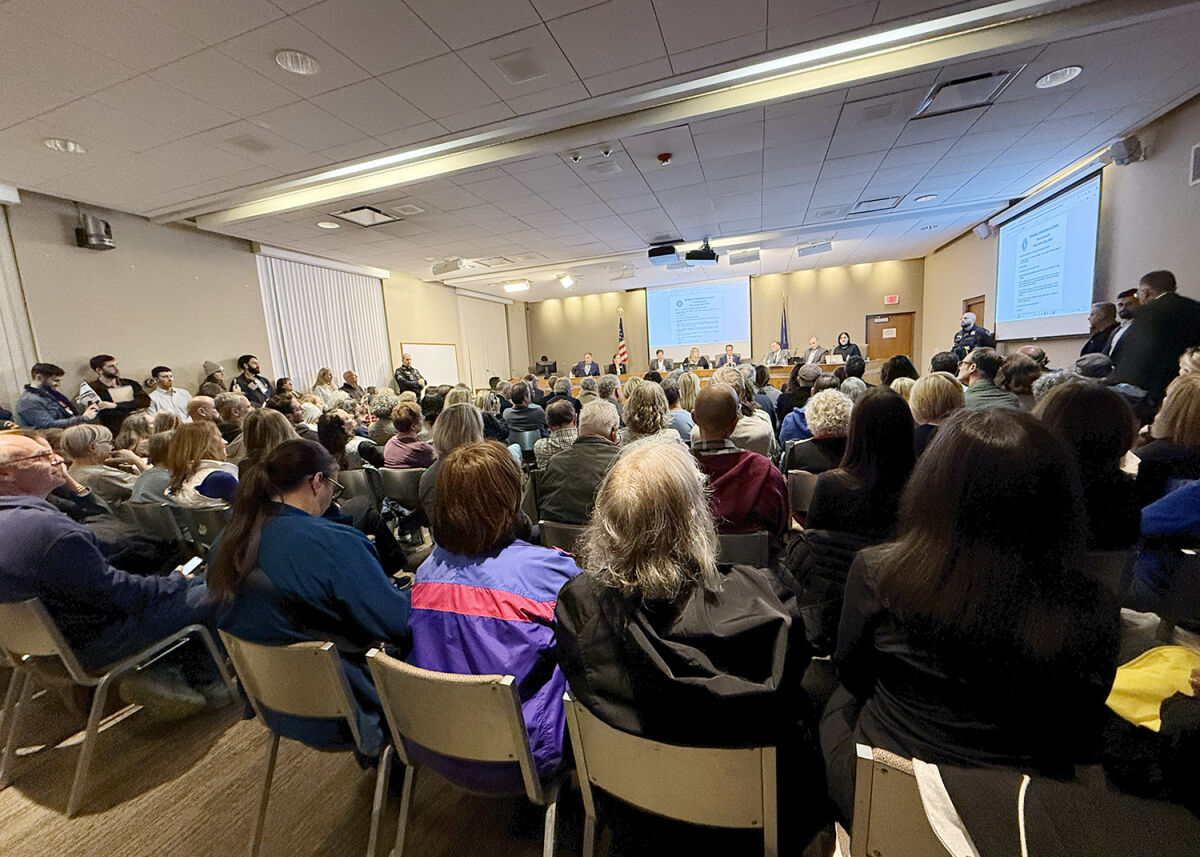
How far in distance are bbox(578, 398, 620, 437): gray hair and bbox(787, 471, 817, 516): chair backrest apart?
0.90 metres

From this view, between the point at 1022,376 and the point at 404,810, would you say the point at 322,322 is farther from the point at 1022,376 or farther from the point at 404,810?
the point at 1022,376

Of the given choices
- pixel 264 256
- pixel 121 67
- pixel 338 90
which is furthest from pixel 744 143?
pixel 264 256

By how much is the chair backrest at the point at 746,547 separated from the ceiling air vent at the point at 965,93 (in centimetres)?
394

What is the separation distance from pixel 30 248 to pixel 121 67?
11.3ft

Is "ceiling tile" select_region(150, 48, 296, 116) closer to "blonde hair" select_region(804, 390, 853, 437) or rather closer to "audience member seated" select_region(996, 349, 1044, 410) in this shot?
"blonde hair" select_region(804, 390, 853, 437)

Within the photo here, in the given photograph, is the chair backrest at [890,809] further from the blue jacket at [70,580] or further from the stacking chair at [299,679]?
the blue jacket at [70,580]

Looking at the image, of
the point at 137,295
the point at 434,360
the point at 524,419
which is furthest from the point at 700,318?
the point at 137,295

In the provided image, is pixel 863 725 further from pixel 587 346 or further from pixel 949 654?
pixel 587 346

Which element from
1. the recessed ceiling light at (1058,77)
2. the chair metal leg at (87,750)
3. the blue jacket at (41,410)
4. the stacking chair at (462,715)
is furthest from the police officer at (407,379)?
the recessed ceiling light at (1058,77)

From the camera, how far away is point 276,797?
1659 millimetres

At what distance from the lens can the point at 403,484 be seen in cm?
299

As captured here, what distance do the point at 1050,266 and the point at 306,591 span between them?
862cm

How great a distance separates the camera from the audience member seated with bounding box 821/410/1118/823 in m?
0.81

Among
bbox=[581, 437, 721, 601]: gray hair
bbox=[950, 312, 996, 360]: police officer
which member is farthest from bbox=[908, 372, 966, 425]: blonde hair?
bbox=[950, 312, 996, 360]: police officer
